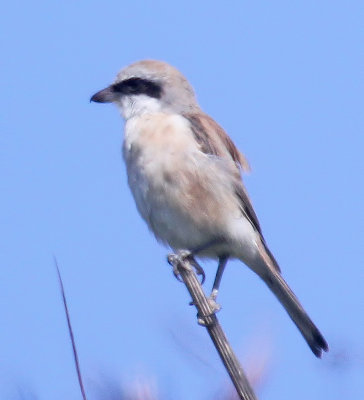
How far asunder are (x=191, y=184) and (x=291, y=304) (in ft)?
2.42

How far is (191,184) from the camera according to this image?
420 centimetres

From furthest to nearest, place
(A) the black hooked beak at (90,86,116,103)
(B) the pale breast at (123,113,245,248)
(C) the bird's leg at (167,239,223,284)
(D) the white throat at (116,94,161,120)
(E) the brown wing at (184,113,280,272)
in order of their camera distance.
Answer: (A) the black hooked beak at (90,86,116,103)
(D) the white throat at (116,94,161,120)
(E) the brown wing at (184,113,280,272)
(B) the pale breast at (123,113,245,248)
(C) the bird's leg at (167,239,223,284)

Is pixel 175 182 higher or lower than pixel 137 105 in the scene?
lower

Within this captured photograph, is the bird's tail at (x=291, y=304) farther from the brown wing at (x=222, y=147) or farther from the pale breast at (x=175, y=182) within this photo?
A: the pale breast at (x=175, y=182)

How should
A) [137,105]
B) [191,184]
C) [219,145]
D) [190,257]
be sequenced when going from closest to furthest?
[190,257] < [191,184] < [219,145] < [137,105]

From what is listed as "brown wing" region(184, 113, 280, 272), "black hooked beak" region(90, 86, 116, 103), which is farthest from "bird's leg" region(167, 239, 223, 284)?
"black hooked beak" region(90, 86, 116, 103)

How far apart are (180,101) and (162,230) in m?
0.74

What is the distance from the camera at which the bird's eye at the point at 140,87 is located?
4.63 meters

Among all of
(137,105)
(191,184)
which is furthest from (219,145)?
(137,105)

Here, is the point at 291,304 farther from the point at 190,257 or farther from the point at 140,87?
the point at 140,87

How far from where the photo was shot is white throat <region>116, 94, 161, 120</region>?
457 centimetres

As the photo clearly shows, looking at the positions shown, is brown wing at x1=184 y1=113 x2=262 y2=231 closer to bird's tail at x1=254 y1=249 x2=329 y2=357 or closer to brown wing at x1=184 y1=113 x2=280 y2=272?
brown wing at x1=184 y1=113 x2=280 y2=272

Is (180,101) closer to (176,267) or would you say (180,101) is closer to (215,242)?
(215,242)

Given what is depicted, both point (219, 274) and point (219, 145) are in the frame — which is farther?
point (219, 145)
